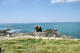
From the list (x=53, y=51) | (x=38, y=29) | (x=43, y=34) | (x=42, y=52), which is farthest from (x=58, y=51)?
(x=38, y=29)

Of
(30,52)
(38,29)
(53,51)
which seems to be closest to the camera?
(30,52)

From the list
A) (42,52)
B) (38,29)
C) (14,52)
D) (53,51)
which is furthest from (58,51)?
(38,29)

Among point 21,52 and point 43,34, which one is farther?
point 43,34

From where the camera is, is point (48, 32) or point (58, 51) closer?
point (58, 51)

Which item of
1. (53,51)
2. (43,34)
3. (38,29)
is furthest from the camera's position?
(38,29)

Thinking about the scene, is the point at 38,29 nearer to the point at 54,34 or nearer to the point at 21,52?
the point at 54,34

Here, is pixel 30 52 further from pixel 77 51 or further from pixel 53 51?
pixel 77 51

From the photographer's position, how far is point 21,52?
82.9 feet

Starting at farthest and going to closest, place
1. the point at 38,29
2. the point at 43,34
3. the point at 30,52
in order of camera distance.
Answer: the point at 38,29, the point at 43,34, the point at 30,52

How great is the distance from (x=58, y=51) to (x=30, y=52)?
3817 mm

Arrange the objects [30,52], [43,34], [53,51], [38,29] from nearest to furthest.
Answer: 1. [30,52]
2. [53,51]
3. [43,34]
4. [38,29]

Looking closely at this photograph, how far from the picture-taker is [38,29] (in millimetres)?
55906

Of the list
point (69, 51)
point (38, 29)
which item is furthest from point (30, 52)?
point (38, 29)

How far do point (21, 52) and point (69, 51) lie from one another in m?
6.31
